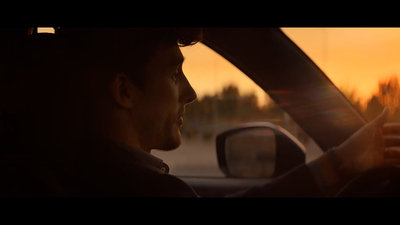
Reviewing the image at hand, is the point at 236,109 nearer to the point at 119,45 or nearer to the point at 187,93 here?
→ the point at 187,93

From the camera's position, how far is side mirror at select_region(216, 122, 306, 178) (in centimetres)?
209

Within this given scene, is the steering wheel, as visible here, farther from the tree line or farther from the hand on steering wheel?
the tree line

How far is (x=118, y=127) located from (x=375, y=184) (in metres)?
1.14

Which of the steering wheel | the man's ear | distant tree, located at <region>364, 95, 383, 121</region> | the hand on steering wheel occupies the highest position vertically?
the man's ear

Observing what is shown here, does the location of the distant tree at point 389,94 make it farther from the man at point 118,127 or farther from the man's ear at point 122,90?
the man's ear at point 122,90

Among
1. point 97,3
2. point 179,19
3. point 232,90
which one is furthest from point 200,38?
point 97,3

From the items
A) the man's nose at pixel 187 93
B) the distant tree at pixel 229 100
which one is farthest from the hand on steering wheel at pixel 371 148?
the man's nose at pixel 187 93

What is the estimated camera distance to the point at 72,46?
1.93 meters

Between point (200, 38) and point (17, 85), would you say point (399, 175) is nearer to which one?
point (200, 38)

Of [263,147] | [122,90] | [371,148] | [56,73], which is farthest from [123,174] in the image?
[371,148]

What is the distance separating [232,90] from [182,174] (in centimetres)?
48

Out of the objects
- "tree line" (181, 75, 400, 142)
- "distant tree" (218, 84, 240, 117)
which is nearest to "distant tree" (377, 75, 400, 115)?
"tree line" (181, 75, 400, 142)

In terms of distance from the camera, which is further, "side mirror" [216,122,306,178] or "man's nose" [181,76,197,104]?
"side mirror" [216,122,306,178]

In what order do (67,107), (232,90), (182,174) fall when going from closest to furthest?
(67,107), (232,90), (182,174)
